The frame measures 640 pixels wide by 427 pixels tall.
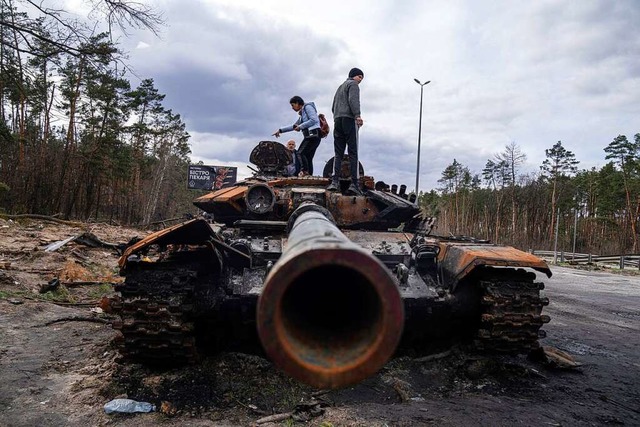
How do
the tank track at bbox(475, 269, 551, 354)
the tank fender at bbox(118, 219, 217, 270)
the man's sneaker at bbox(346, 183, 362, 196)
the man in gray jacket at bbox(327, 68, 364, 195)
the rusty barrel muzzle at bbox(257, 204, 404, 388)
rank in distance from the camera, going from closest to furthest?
the rusty barrel muzzle at bbox(257, 204, 404, 388) < the tank fender at bbox(118, 219, 217, 270) < the tank track at bbox(475, 269, 551, 354) < the man in gray jacket at bbox(327, 68, 364, 195) < the man's sneaker at bbox(346, 183, 362, 196)

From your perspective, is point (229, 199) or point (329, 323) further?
point (229, 199)

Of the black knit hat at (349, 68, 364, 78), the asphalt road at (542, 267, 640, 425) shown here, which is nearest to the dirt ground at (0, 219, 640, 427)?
the asphalt road at (542, 267, 640, 425)

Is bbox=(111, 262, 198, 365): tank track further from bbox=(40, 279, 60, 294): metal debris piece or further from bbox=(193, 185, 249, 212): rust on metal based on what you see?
bbox=(40, 279, 60, 294): metal debris piece

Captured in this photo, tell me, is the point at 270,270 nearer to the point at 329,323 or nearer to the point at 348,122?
the point at 329,323

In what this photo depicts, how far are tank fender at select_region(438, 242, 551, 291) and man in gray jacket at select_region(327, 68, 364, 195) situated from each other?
163 cm

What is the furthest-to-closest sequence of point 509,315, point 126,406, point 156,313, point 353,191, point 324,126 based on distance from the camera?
point 324,126, point 353,191, point 509,315, point 156,313, point 126,406

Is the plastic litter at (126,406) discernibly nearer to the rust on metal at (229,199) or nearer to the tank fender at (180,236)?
the tank fender at (180,236)

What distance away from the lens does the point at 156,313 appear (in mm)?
4691

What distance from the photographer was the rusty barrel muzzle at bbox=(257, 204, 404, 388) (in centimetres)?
146

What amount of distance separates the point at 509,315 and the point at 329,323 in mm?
3886

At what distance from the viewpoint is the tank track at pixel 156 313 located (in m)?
4.69

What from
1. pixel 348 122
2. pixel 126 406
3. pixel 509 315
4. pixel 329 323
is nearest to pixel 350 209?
pixel 348 122

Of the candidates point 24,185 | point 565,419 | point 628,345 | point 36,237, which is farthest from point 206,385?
point 24,185

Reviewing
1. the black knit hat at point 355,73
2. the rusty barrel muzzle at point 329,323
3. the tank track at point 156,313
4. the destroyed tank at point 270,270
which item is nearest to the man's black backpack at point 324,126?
the destroyed tank at point 270,270
